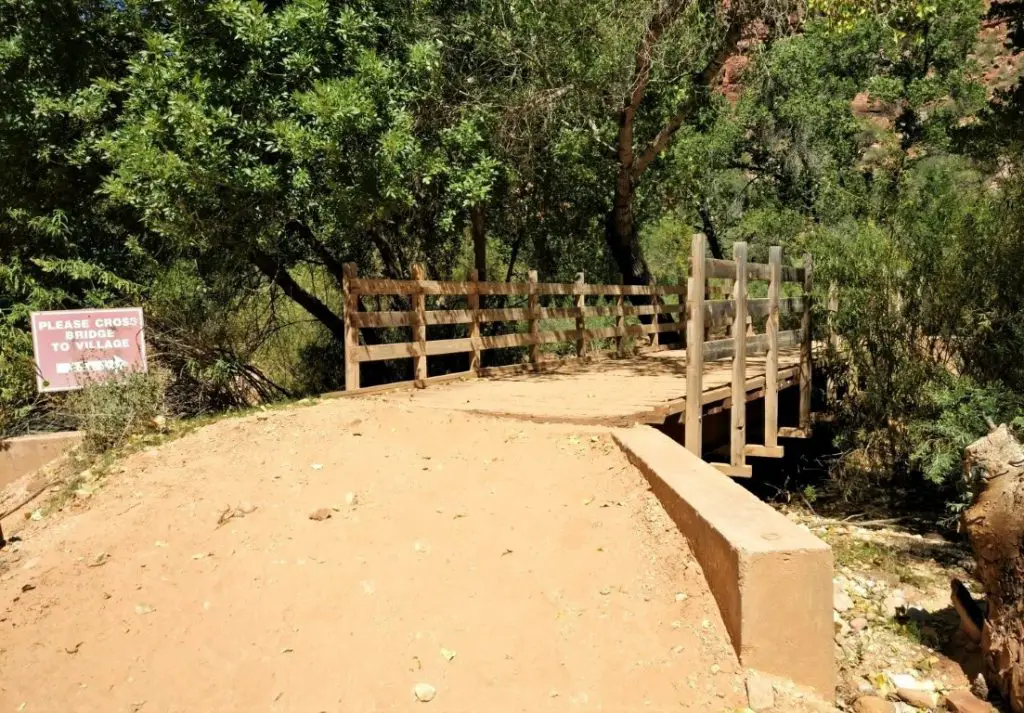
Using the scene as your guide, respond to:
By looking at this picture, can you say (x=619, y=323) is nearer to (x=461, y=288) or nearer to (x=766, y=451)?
(x=461, y=288)

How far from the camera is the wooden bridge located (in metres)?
7.19

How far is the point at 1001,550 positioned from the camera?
4.14m

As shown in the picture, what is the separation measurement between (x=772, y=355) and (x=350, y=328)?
4726 mm

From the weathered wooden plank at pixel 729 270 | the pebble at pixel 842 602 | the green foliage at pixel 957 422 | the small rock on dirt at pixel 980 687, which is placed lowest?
the pebble at pixel 842 602

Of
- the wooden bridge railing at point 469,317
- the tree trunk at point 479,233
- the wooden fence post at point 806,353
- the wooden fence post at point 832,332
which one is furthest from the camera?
the tree trunk at point 479,233

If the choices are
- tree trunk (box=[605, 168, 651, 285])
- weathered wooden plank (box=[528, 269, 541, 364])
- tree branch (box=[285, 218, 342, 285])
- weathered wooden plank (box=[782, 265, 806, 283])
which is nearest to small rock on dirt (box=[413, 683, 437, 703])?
weathered wooden plank (box=[782, 265, 806, 283])

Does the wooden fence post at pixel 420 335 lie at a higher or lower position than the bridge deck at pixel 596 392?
higher

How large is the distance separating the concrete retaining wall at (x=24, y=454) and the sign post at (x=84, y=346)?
897 mm

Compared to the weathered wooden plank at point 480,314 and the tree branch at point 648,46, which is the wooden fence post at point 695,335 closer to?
the weathered wooden plank at point 480,314

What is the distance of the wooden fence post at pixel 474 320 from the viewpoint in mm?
10734

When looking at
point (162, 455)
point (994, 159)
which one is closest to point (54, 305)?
point (162, 455)

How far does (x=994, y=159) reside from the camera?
9.87 metres

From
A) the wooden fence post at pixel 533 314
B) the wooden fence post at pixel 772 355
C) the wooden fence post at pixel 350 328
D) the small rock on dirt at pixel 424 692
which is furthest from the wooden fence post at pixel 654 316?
the small rock on dirt at pixel 424 692

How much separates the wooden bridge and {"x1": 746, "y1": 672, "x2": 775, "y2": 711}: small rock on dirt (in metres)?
3.21
